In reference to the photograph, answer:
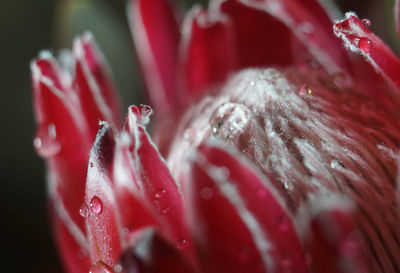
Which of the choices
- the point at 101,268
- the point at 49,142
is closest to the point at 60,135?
the point at 49,142

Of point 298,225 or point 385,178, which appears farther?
point 385,178

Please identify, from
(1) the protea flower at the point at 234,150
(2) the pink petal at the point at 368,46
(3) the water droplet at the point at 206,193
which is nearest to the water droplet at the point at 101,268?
(1) the protea flower at the point at 234,150

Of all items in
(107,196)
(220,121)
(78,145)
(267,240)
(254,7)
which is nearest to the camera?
(267,240)

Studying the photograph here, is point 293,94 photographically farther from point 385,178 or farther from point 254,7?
point 254,7

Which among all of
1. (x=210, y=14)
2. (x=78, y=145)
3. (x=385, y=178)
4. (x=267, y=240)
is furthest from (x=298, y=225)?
(x=210, y=14)

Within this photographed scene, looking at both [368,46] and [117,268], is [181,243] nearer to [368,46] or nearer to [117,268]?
[117,268]

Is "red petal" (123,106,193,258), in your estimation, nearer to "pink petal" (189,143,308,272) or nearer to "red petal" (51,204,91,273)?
"pink petal" (189,143,308,272)
